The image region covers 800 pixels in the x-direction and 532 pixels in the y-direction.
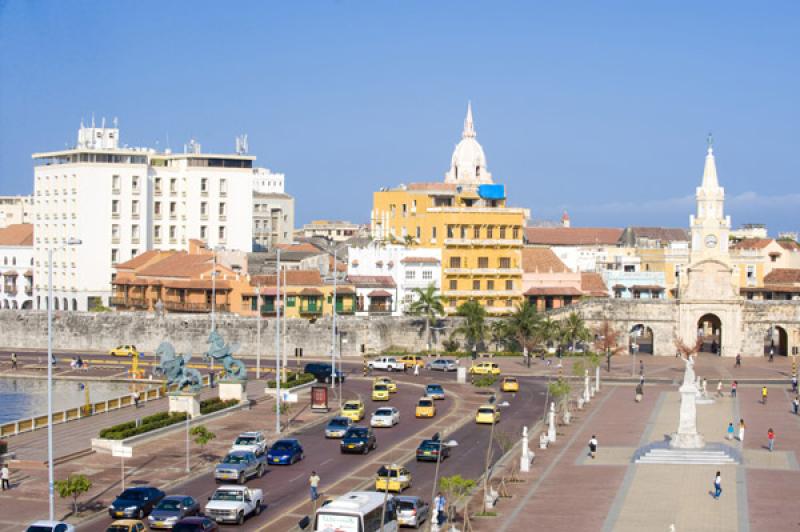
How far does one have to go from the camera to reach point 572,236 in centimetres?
18412

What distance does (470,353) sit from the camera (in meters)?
114

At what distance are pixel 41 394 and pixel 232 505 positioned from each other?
2144 inches

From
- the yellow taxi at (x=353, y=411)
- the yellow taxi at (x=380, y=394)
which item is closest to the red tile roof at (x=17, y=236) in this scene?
the yellow taxi at (x=380, y=394)

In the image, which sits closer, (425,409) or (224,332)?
(425,409)

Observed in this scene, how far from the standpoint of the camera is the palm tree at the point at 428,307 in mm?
115188

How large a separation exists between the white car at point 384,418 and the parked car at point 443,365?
101 ft

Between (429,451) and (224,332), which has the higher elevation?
(224,332)

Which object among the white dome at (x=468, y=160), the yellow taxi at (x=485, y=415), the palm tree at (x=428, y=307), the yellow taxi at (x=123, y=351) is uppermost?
the white dome at (x=468, y=160)

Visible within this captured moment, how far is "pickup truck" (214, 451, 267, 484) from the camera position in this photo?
5451cm

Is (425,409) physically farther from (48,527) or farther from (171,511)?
(48,527)

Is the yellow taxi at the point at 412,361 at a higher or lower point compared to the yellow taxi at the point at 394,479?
higher

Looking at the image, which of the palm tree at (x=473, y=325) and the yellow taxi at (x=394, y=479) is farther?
the palm tree at (x=473, y=325)

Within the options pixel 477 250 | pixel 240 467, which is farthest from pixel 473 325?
pixel 240 467

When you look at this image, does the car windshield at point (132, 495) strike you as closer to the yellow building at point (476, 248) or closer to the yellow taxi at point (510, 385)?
the yellow taxi at point (510, 385)
